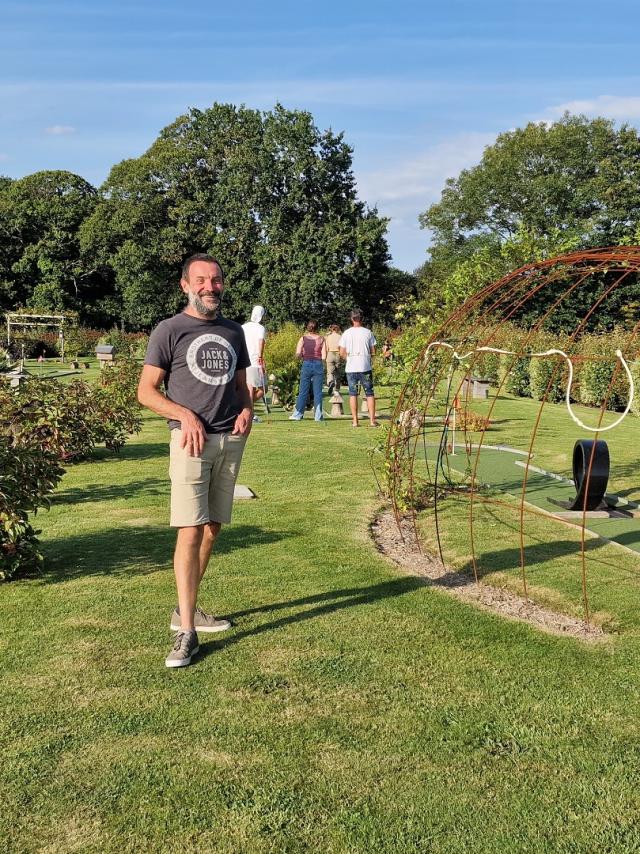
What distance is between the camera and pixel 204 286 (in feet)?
11.7

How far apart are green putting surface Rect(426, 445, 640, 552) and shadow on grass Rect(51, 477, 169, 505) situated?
2.98 m

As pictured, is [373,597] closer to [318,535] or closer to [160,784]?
[318,535]

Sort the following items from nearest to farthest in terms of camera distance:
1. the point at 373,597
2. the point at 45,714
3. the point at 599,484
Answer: the point at 45,714 < the point at 373,597 < the point at 599,484

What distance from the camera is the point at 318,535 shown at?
20.1 ft

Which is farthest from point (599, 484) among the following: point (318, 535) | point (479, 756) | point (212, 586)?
point (479, 756)

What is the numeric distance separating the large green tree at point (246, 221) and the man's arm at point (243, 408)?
126 ft

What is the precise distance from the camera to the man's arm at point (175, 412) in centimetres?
347

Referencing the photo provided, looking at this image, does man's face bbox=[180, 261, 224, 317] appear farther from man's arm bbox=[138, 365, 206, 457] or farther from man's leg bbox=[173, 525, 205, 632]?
A: man's leg bbox=[173, 525, 205, 632]

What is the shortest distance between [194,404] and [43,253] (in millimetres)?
50010

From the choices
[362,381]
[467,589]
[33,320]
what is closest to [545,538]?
[467,589]

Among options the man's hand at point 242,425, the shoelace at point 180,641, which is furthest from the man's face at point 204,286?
the shoelace at point 180,641

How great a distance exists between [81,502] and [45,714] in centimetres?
430

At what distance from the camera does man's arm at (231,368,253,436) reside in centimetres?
365

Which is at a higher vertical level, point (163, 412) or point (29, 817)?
point (163, 412)
